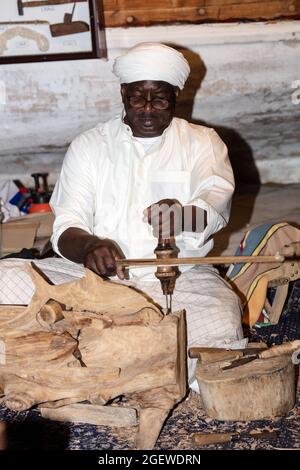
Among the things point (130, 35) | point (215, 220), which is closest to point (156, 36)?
point (130, 35)

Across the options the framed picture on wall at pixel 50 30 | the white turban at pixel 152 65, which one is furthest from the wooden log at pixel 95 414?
the framed picture on wall at pixel 50 30

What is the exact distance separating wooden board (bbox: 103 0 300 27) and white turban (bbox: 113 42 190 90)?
144 centimetres

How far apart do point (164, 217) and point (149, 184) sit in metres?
0.54

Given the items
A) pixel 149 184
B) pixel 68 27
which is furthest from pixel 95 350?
pixel 68 27

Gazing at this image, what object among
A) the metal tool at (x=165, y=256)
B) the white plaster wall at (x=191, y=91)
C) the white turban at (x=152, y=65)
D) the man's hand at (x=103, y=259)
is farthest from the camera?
the white plaster wall at (x=191, y=91)

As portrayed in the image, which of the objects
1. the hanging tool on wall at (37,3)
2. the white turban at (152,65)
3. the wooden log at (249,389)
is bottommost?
the wooden log at (249,389)

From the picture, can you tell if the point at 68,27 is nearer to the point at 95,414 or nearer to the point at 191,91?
the point at 191,91

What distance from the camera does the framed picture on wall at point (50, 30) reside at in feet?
14.8

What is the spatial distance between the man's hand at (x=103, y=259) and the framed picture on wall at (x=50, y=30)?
215cm

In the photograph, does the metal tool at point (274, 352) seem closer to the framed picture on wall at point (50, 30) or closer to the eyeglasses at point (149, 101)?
the eyeglasses at point (149, 101)

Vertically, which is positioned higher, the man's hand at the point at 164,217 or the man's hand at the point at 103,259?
the man's hand at the point at 164,217
